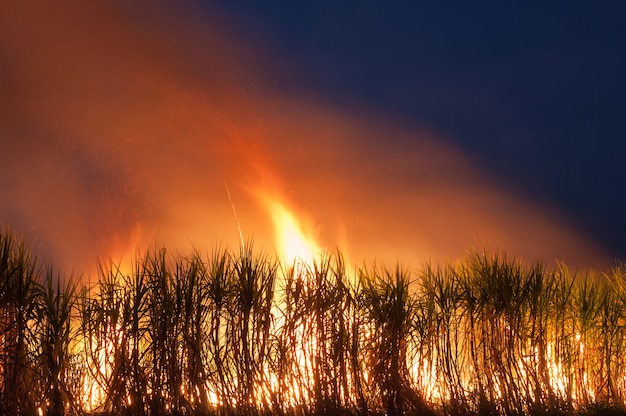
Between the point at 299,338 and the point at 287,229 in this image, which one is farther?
the point at 287,229

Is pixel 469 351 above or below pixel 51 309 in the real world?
below

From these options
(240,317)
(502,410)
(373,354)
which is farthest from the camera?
(502,410)

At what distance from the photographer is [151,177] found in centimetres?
1284

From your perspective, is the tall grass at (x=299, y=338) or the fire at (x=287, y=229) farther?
the fire at (x=287, y=229)

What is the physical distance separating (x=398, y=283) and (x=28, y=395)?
10.5 feet

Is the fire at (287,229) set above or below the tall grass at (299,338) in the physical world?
above

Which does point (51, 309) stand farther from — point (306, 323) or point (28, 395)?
point (306, 323)

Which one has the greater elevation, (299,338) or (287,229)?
(287,229)

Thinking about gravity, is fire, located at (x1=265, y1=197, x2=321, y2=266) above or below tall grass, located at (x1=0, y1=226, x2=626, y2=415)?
above

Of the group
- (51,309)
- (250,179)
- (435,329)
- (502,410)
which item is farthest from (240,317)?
(250,179)

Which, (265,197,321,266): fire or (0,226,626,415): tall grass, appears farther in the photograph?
(265,197,321,266): fire

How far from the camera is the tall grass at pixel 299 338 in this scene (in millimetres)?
5402

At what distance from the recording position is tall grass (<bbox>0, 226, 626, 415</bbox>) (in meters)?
5.40

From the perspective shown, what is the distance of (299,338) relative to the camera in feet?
20.0
